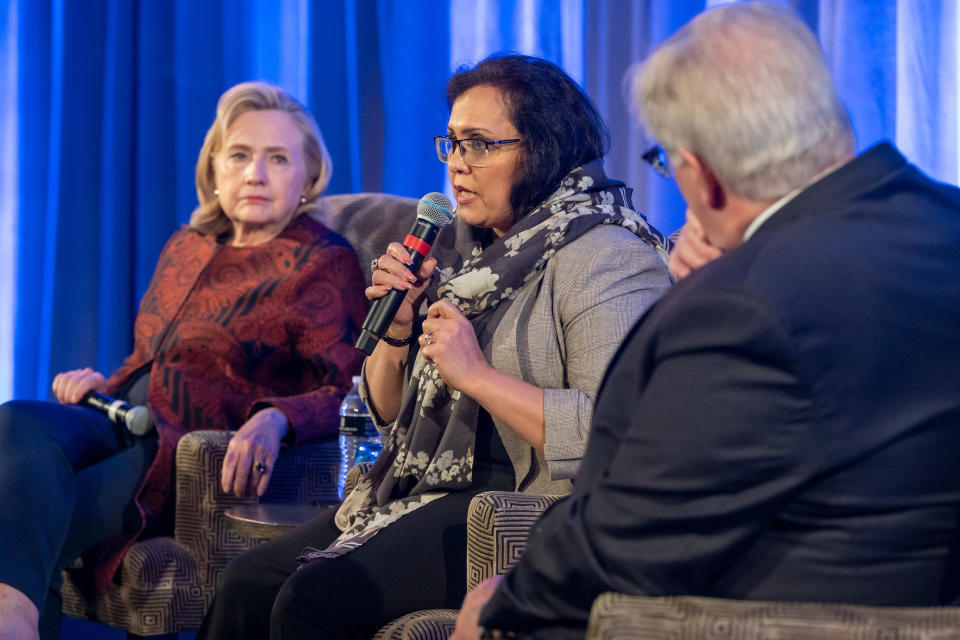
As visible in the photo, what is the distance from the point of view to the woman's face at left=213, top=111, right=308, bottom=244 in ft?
9.08

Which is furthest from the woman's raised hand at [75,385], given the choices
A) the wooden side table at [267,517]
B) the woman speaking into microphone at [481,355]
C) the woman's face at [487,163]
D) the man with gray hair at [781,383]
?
the man with gray hair at [781,383]

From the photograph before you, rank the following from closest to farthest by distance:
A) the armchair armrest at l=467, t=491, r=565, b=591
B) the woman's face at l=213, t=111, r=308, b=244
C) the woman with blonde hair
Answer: the armchair armrest at l=467, t=491, r=565, b=591, the woman with blonde hair, the woman's face at l=213, t=111, r=308, b=244

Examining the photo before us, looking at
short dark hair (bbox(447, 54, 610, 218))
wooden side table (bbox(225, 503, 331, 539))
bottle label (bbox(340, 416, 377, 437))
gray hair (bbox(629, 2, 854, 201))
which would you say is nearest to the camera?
gray hair (bbox(629, 2, 854, 201))

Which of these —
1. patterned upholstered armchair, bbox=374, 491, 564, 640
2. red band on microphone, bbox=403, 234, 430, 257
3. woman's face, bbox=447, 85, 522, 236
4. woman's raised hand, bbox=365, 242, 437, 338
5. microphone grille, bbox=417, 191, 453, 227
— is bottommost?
patterned upholstered armchair, bbox=374, 491, 564, 640

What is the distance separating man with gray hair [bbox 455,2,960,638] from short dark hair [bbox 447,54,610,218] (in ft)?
2.68

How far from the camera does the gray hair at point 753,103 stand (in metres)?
0.98

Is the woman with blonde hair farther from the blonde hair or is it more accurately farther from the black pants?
the black pants

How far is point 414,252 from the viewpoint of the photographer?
1.84 m

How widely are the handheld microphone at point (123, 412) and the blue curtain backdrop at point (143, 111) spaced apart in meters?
1.17

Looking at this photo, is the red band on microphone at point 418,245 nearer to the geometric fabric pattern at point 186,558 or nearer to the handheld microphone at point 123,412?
the geometric fabric pattern at point 186,558

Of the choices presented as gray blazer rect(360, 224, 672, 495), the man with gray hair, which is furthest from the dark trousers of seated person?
the man with gray hair

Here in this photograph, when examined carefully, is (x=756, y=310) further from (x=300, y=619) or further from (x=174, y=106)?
(x=174, y=106)

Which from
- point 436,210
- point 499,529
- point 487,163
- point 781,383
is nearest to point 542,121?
point 487,163

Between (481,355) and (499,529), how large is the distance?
0.36 meters
